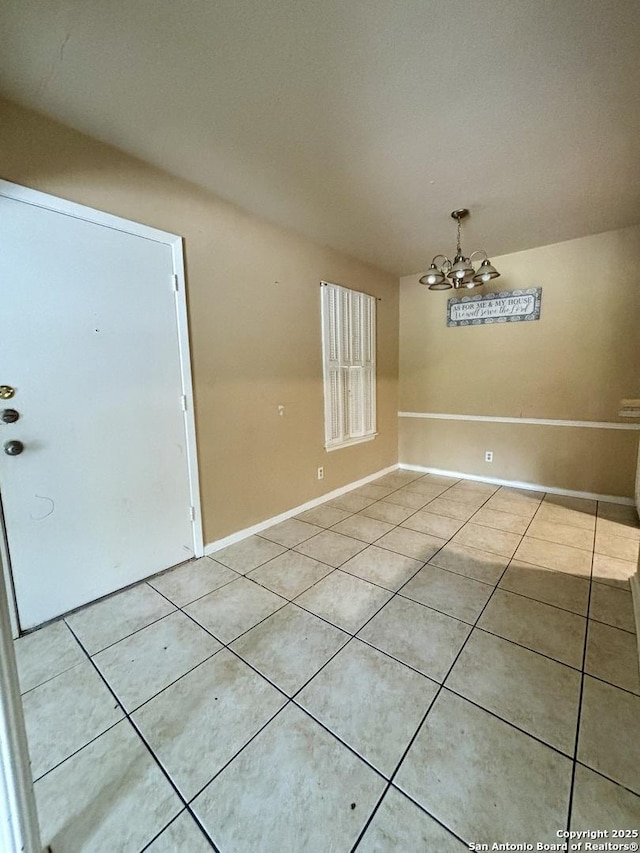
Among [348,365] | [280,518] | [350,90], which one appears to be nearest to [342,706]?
[280,518]

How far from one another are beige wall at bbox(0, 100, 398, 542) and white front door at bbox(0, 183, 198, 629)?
174mm

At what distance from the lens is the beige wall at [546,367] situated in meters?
3.10

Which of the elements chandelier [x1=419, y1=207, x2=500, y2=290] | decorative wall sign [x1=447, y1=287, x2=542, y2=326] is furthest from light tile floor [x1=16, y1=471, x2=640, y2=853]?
decorative wall sign [x1=447, y1=287, x2=542, y2=326]

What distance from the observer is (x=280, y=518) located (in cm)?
297

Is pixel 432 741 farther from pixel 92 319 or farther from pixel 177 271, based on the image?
pixel 177 271

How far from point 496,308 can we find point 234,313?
2.82 metres

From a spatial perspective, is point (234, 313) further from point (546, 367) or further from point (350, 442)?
point (546, 367)

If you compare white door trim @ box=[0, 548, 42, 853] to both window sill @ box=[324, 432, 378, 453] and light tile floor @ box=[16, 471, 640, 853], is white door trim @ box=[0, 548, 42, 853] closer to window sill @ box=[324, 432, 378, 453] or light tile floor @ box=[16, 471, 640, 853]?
light tile floor @ box=[16, 471, 640, 853]

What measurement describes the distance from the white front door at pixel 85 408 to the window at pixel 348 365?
60.4 inches

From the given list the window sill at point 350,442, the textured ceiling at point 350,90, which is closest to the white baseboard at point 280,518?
the window sill at point 350,442

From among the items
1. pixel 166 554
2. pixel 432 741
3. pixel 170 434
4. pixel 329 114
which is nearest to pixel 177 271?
pixel 170 434

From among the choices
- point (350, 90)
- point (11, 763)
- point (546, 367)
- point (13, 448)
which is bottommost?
point (11, 763)

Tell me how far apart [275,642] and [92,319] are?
190 cm

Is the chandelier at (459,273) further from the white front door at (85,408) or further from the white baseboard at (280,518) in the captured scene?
the white baseboard at (280,518)
